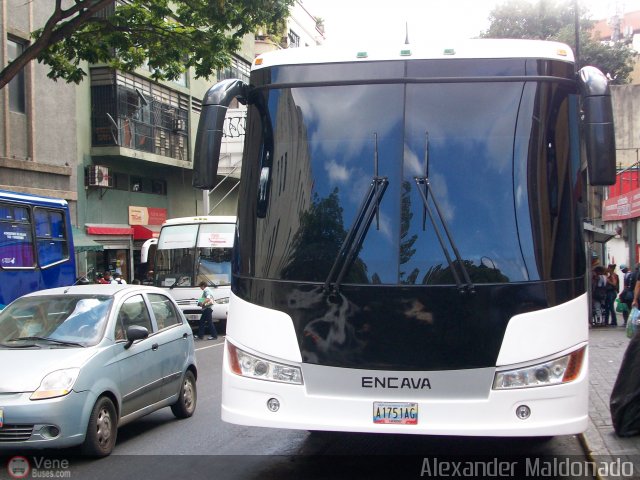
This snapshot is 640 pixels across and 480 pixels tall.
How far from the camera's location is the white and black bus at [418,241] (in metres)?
5.09

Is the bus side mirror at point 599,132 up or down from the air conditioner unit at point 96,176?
down

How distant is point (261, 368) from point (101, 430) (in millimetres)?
2511

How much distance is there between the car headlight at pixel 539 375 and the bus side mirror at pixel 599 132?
1282mm

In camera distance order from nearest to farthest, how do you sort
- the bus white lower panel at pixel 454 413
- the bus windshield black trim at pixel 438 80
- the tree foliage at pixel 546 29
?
the bus white lower panel at pixel 454 413
the bus windshield black trim at pixel 438 80
the tree foliage at pixel 546 29

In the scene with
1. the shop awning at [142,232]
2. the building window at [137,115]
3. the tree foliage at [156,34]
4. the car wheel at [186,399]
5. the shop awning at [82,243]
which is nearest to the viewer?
the car wheel at [186,399]

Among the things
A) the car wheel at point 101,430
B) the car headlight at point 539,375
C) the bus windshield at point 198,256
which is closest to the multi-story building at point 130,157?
the bus windshield at point 198,256

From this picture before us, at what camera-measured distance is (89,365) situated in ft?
23.0

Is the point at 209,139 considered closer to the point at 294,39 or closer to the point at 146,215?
the point at 146,215

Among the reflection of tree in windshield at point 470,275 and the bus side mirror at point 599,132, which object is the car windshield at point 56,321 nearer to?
the reflection of tree in windshield at point 470,275

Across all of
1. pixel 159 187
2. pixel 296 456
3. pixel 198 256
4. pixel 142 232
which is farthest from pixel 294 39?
pixel 296 456

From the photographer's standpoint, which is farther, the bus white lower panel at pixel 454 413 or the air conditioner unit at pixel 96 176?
the air conditioner unit at pixel 96 176

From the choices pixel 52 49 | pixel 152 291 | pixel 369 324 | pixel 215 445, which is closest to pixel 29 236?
pixel 52 49

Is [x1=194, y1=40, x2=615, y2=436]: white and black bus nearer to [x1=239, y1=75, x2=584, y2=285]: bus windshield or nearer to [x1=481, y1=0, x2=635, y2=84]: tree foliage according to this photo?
[x1=239, y1=75, x2=584, y2=285]: bus windshield

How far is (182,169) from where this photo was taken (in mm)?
35125
